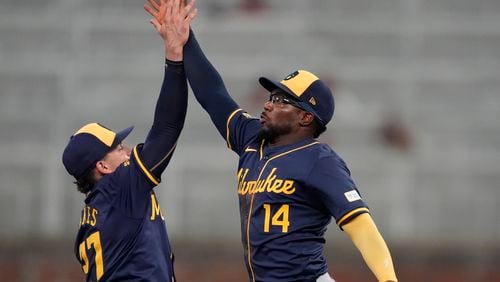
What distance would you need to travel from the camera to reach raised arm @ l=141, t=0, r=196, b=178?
509 cm

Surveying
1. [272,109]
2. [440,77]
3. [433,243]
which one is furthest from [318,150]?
[440,77]

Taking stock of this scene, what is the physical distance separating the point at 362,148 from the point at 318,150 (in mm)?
5797

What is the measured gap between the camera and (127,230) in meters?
5.09

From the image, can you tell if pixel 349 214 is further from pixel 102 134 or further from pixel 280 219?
pixel 102 134

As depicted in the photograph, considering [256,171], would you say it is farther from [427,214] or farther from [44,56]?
[44,56]

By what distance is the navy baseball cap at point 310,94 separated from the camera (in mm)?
4909

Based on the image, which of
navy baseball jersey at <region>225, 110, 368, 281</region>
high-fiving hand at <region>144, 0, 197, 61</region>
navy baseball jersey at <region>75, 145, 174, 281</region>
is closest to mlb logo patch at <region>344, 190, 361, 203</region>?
navy baseball jersey at <region>225, 110, 368, 281</region>

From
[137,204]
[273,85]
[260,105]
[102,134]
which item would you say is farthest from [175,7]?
[260,105]

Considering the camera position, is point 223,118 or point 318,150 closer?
point 318,150

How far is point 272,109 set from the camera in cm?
494

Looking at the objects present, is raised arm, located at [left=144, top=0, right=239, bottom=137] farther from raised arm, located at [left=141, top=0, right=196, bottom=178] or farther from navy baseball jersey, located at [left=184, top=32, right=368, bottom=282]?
navy baseball jersey, located at [left=184, top=32, right=368, bottom=282]

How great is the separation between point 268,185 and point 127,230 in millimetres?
749

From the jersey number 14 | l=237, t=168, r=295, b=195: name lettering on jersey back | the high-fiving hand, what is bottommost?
the jersey number 14

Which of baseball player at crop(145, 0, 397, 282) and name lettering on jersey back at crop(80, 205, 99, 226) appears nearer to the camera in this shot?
baseball player at crop(145, 0, 397, 282)
